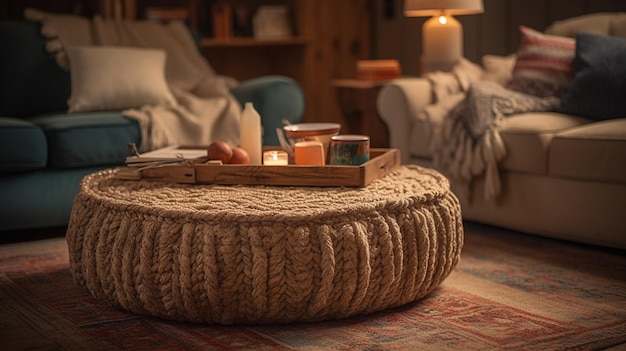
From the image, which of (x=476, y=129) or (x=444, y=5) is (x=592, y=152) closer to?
(x=476, y=129)

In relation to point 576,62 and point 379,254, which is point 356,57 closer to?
point 576,62

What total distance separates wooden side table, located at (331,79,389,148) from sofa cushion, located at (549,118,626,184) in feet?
4.78

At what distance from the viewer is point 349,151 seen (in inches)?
94.2

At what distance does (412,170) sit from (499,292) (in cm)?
48

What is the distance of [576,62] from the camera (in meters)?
3.29

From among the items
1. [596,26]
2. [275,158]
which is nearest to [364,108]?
[596,26]

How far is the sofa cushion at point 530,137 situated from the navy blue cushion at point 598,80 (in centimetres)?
6

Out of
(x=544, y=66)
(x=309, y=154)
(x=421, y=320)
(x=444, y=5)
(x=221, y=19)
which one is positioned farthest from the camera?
(x=221, y=19)

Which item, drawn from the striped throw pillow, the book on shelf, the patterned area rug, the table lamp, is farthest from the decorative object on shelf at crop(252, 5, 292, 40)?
the patterned area rug

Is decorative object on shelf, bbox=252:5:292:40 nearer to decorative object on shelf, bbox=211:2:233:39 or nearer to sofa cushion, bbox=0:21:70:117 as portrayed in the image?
decorative object on shelf, bbox=211:2:233:39

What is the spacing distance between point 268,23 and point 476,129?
8.01 feet

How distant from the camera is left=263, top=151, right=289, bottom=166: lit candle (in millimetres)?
2484

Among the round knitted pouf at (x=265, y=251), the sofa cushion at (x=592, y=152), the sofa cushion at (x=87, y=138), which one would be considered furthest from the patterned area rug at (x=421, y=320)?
the sofa cushion at (x=87, y=138)

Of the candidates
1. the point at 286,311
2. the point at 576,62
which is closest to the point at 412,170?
the point at 286,311
